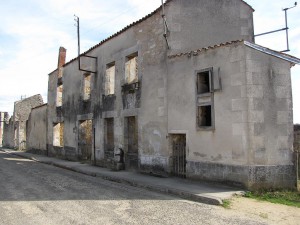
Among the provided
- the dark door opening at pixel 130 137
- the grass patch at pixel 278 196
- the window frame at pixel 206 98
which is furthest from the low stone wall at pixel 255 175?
the dark door opening at pixel 130 137

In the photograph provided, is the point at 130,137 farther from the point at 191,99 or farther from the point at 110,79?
the point at 191,99

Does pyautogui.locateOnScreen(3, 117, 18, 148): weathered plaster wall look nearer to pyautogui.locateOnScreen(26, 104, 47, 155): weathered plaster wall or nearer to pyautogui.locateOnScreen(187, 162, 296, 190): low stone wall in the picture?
pyautogui.locateOnScreen(26, 104, 47, 155): weathered plaster wall

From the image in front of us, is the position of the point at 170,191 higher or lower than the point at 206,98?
lower

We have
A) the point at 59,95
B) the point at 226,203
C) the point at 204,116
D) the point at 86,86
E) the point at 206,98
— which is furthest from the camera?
the point at 59,95

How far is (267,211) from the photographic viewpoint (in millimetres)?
6523

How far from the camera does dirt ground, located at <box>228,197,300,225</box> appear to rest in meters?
5.95

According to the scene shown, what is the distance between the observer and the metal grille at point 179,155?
34.3ft

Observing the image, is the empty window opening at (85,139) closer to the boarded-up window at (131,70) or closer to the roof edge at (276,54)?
the boarded-up window at (131,70)

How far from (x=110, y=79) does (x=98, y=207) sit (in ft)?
29.6

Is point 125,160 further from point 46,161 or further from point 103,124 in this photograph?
point 46,161

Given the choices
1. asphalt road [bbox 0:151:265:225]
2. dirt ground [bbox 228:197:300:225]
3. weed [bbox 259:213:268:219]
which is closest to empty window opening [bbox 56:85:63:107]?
asphalt road [bbox 0:151:265:225]

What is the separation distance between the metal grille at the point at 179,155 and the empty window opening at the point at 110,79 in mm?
5161

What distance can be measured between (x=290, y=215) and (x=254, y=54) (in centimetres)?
446

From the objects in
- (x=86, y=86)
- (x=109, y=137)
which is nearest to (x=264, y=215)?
(x=109, y=137)
